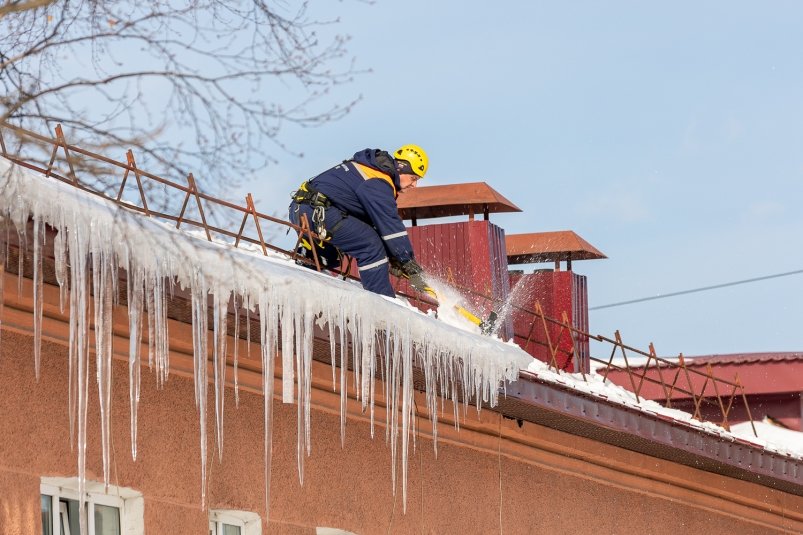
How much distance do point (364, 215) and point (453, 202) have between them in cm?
514

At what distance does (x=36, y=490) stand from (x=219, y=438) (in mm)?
1417

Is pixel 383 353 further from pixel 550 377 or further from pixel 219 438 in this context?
pixel 550 377

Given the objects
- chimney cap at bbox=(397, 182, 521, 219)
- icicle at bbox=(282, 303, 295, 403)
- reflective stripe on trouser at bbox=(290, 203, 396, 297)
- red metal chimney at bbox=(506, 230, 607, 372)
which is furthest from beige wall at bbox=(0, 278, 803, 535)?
chimney cap at bbox=(397, 182, 521, 219)

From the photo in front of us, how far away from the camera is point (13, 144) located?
6289mm

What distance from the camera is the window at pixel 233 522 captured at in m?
9.19

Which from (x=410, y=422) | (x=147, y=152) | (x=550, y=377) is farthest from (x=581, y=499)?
(x=147, y=152)

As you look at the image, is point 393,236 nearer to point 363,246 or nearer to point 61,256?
point 363,246

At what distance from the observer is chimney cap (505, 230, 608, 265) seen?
1706 cm

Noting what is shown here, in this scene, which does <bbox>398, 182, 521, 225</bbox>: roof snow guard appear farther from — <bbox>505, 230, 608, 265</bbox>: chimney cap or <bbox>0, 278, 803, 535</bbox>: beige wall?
<bbox>0, 278, 803, 535</bbox>: beige wall

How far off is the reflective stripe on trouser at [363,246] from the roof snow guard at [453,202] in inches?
206

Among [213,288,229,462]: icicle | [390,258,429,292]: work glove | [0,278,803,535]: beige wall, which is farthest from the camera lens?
[390,258,429,292]: work glove

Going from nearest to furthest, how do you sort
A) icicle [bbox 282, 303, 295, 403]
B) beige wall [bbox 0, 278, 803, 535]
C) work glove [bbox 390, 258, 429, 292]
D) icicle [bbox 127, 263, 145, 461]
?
icicle [bbox 127, 263, 145, 461] < beige wall [bbox 0, 278, 803, 535] < icicle [bbox 282, 303, 295, 403] < work glove [bbox 390, 258, 429, 292]

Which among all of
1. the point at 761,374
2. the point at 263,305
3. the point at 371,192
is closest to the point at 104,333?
the point at 263,305

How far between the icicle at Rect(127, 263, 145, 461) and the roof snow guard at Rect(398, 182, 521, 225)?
24.2 feet
